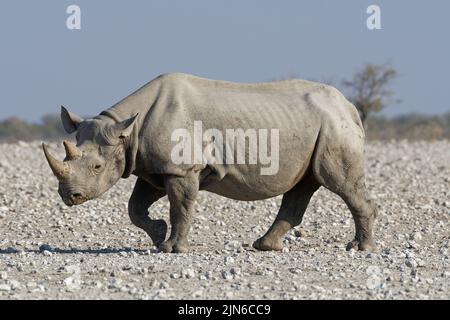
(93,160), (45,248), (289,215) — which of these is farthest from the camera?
(289,215)

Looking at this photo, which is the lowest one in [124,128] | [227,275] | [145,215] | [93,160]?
[145,215]

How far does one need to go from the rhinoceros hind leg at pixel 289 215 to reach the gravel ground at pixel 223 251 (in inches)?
7.7

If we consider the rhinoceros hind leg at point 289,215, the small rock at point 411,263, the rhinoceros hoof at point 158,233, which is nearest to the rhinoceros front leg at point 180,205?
the rhinoceros hoof at point 158,233

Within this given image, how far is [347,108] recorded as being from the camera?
13.3 meters

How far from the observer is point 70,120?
12906 mm

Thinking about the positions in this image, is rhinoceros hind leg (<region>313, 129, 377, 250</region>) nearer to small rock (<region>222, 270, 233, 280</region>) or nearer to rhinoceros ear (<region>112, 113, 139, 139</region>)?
rhinoceros ear (<region>112, 113, 139, 139</region>)

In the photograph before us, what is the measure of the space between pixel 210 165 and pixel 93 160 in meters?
1.21

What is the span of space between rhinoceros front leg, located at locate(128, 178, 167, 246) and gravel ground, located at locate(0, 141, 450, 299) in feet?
0.73

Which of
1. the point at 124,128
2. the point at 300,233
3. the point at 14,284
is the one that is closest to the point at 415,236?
the point at 300,233

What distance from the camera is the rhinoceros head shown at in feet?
40.4

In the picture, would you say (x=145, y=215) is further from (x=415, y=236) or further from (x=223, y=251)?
(x=415, y=236)

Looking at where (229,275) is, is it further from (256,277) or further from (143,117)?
(143,117)

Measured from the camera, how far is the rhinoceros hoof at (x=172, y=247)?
12.7 metres

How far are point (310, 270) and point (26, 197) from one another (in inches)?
321
